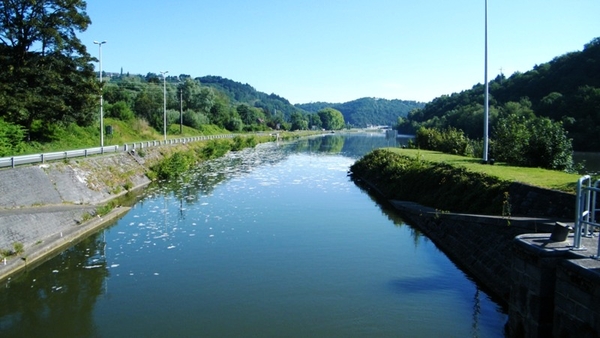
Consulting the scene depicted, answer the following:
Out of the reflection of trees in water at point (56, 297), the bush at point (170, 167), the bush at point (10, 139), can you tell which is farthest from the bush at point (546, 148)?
the bush at point (10, 139)

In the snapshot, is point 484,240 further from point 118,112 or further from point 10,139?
point 118,112

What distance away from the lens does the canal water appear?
35.4 ft

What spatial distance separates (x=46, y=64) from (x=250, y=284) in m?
27.3

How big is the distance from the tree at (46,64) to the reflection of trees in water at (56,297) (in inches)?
726

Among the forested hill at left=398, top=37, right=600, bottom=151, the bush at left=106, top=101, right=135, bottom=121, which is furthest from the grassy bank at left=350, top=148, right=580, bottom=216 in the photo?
the forested hill at left=398, top=37, right=600, bottom=151

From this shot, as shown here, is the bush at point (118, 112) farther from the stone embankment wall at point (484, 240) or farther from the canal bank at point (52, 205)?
the stone embankment wall at point (484, 240)

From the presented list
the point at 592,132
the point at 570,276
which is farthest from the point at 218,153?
the point at 570,276

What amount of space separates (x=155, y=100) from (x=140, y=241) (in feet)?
210

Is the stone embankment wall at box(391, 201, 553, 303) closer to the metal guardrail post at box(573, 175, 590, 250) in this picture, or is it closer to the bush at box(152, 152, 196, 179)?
the metal guardrail post at box(573, 175, 590, 250)

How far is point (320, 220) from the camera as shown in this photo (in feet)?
72.9

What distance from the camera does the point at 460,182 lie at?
66.5 ft

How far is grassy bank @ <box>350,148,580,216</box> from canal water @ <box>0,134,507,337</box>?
219cm

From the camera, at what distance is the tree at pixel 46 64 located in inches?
1209

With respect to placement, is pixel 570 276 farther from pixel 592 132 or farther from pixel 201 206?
pixel 592 132
